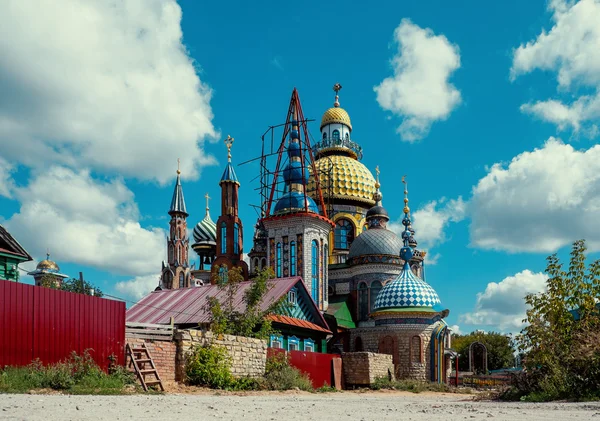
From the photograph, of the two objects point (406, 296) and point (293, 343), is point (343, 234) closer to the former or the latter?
point (406, 296)

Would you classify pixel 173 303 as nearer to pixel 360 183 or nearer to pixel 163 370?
pixel 163 370

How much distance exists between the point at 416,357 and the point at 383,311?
2898 millimetres

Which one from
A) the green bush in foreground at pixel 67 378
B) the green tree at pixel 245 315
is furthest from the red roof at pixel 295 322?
the green bush in foreground at pixel 67 378

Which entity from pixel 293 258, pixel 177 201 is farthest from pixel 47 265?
pixel 293 258

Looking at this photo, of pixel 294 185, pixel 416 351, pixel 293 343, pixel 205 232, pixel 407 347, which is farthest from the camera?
pixel 205 232

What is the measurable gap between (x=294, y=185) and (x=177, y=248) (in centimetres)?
1556

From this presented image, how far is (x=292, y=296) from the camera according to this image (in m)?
31.0

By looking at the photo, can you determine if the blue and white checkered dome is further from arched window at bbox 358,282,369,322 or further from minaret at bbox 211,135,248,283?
minaret at bbox 211,135,248,283

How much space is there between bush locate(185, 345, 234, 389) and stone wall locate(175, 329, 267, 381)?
0.21m

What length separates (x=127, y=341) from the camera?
17.3 metres

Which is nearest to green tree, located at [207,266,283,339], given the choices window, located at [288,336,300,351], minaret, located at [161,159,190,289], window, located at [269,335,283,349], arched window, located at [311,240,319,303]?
window, located at [269,335,283,349]

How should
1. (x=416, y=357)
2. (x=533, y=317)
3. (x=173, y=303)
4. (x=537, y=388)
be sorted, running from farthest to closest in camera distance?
(x=416, y=357) → (x=173, y=303) → (x=533, y=317) → (x=537, y=388)

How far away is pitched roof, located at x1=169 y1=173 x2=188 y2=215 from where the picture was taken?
57094mm

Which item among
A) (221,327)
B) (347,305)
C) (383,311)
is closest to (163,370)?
(221,327)
